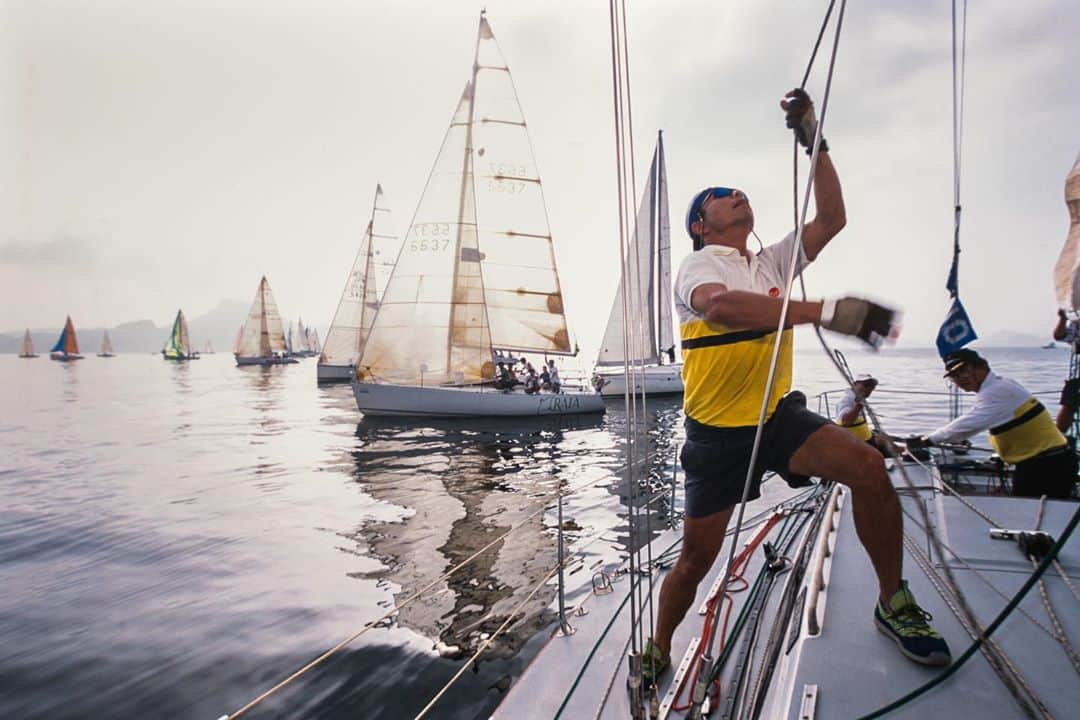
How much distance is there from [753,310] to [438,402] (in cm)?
1924

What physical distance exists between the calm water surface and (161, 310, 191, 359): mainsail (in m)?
83.1

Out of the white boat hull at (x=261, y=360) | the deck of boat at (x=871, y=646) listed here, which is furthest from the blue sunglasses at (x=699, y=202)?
the white boat hull at (x=261, y=360)

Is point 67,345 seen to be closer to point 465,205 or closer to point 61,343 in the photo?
point 61,343

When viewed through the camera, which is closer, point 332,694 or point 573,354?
point 332,694

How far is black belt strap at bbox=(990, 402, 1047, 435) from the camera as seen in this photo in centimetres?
367

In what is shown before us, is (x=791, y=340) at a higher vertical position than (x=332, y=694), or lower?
higher

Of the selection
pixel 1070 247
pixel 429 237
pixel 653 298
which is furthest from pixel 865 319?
pixel 653 298

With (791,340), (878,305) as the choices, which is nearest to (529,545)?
(791,340)

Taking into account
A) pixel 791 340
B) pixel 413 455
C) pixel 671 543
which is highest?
pixel 791 340

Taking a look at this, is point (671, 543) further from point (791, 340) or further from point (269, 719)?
point (269, 719)

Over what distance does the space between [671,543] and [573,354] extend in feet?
66.0

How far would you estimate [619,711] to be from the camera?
79.1 inches

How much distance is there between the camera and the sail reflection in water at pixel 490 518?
460 centimetres

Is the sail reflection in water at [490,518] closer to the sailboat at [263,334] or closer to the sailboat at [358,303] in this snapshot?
the sailboat at [358,303]
